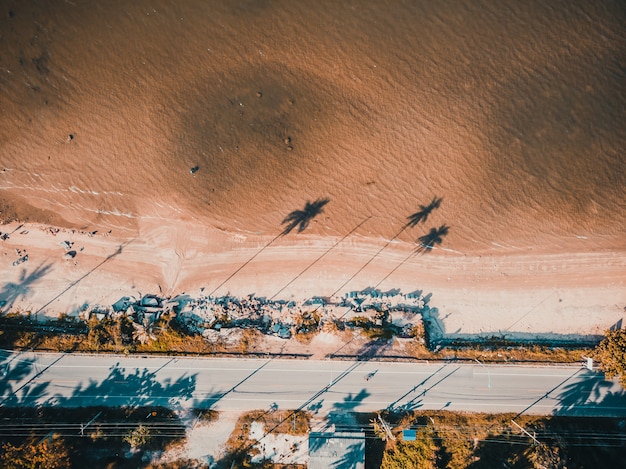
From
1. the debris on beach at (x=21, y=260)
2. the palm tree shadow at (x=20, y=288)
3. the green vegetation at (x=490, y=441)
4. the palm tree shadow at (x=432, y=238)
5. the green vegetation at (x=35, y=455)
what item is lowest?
the green vegetation at (x=490, y=441)

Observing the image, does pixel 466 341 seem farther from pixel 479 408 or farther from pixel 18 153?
pixel 18 153

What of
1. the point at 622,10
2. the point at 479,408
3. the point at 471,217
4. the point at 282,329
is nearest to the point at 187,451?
the point at 282,329

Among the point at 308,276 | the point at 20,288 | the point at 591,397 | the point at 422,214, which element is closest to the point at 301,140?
the point at 308,276

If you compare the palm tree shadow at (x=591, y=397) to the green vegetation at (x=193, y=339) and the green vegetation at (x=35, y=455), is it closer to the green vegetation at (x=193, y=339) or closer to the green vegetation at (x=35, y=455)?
the green vegetation at (x=193, y=339)

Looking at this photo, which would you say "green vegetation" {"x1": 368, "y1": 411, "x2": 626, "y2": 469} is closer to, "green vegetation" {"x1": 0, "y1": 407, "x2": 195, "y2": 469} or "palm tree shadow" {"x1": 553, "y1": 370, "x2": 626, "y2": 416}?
"palm tree shadow" {"x1": 553, "y1": 370, "x2": 626, "y2": 416}

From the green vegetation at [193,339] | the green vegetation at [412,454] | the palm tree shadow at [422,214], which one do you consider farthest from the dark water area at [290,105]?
the green vegetation at [412,454]

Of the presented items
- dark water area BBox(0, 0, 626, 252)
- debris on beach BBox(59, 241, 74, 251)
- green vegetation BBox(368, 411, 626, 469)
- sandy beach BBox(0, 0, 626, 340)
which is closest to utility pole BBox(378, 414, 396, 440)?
green vegetation BBox(368, 411, 626, 469)
